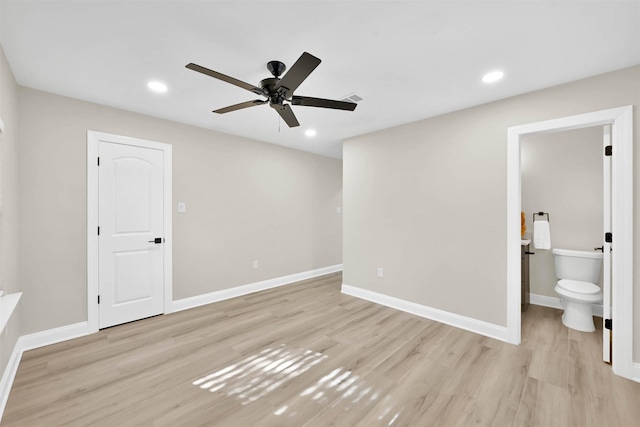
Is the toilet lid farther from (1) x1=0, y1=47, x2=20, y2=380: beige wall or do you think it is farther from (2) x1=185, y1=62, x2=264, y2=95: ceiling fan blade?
(1) x1=0, y1=47, x2=20, y2=380: beige wall

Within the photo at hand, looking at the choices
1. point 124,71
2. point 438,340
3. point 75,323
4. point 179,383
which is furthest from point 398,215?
point 75,323

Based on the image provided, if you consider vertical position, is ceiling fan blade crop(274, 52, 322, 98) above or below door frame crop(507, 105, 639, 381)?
above

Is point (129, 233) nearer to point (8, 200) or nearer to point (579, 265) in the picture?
point (8, 200)

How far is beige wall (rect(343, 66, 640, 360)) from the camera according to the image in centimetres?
242

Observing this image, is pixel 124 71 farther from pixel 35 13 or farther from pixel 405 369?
pixel 405 369

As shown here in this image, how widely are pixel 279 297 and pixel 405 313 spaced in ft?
6.06

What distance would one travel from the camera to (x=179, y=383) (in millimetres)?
1967

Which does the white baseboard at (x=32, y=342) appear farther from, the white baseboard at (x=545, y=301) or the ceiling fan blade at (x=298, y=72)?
the white baseboard at (x=545, y=301)

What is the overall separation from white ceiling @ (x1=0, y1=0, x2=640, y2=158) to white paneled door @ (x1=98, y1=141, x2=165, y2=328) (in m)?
0.72

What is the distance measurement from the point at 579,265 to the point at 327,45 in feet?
12.6

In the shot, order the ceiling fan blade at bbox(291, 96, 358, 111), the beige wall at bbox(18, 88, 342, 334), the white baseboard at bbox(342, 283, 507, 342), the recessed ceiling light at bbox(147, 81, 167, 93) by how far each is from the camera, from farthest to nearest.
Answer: the white baseboard at bbox(342, 283, 507, 342), the beige wall at bbox(18, 88, 342, 334), the recessed ceiling light at bbox(147, 81, 167, 93), the ceiling fan blade at bbox(291, 96, 358, 111)

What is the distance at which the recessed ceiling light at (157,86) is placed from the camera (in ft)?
7.78

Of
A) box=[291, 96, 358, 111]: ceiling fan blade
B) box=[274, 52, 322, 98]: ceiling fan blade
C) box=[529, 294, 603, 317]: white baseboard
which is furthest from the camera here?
box=[529, 294, 603, 317]: white baseboard

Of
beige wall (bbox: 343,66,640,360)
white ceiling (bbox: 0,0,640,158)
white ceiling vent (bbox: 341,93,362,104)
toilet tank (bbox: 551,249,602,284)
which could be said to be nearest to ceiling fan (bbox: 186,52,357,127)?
white ceiling (bbox: 0,0,640,158)
